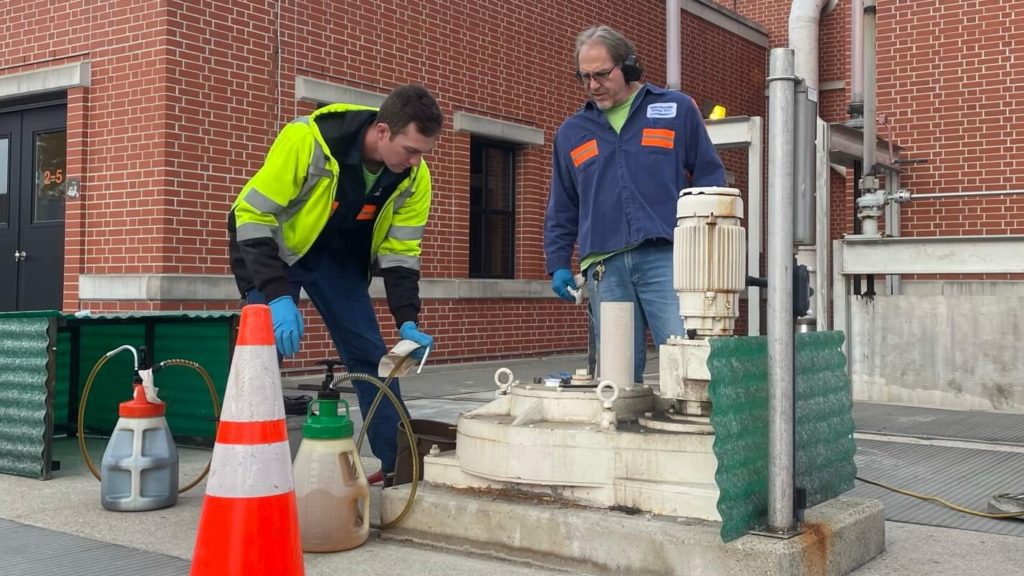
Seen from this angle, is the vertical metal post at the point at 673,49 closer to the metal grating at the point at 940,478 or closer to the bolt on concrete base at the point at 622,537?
the metal grating at the point at 940,478

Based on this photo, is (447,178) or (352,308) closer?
(352,308)

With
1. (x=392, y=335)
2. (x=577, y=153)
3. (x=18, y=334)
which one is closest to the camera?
(x=577, y=153)

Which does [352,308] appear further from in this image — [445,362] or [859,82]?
[859,82]

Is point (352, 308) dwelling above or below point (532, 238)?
below

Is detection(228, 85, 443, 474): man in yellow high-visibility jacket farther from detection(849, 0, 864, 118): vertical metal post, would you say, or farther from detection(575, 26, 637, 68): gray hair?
detection(849, 0, 864, 118): vertical metal post

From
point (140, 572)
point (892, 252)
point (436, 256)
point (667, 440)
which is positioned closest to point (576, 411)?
point (667, 440)

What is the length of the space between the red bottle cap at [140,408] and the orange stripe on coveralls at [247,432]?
153 cm

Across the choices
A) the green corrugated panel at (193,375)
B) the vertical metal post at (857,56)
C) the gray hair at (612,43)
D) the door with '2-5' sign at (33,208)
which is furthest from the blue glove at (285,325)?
the vertical metal post at (857,56)

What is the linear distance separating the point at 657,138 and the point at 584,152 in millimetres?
337

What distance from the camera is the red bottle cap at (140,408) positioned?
429 centimetres

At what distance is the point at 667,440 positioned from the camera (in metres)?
3.22

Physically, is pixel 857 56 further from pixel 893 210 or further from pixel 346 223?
pixel 346 223

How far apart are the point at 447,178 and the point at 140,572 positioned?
26.9 ft

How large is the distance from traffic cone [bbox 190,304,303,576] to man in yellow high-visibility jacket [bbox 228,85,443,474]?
23.5 inches
